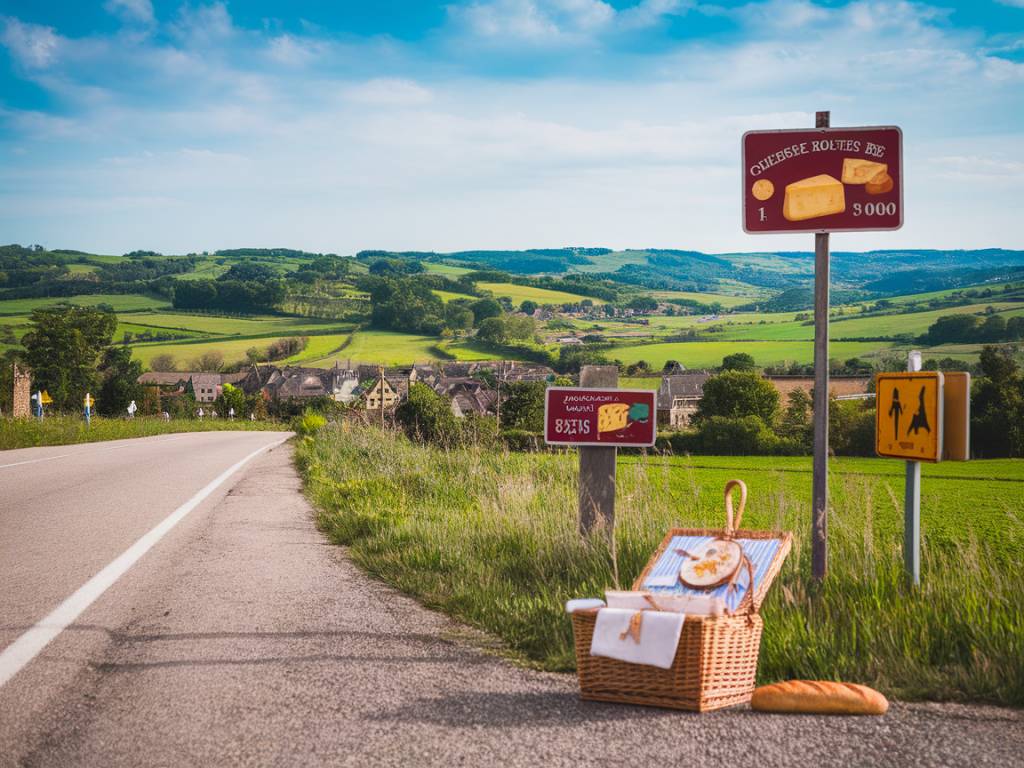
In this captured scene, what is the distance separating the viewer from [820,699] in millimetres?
4449

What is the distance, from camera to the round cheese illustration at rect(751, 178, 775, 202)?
247 inches

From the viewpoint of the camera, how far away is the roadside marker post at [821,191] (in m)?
6.12

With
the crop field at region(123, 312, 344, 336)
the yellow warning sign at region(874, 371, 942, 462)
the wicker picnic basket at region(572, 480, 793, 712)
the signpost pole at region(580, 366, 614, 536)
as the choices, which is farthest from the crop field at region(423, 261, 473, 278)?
the wicker picnic basket at region(572, 480, 793, 712)

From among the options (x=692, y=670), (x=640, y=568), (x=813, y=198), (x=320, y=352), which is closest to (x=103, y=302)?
(x=320, y=352)

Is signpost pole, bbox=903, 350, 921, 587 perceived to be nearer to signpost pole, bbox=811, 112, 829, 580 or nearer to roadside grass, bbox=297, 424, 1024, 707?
roadside grass, bbox=297, 424, 1024, 707

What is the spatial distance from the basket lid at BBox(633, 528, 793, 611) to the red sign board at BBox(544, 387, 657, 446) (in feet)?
5.51

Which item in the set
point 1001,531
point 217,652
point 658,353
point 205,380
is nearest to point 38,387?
point 205,380

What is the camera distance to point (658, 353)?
84688 mm

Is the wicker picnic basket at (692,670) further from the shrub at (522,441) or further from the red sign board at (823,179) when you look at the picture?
the shrub at (522,441)

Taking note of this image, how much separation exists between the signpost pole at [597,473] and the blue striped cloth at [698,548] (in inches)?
72.2

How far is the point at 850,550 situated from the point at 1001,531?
41.9ft

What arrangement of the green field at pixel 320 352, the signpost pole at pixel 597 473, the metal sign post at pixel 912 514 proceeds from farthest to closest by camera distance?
the green field at pixel 320 352
the signpost pole at pixel 597 473
the metal sign post at pixel 912 514

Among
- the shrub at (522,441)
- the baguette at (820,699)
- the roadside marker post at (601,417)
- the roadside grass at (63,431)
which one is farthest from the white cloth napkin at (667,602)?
the roadside grass at (63,431)

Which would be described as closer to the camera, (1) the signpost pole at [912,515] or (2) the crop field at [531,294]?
(1) the signpost pole at [912,515]
